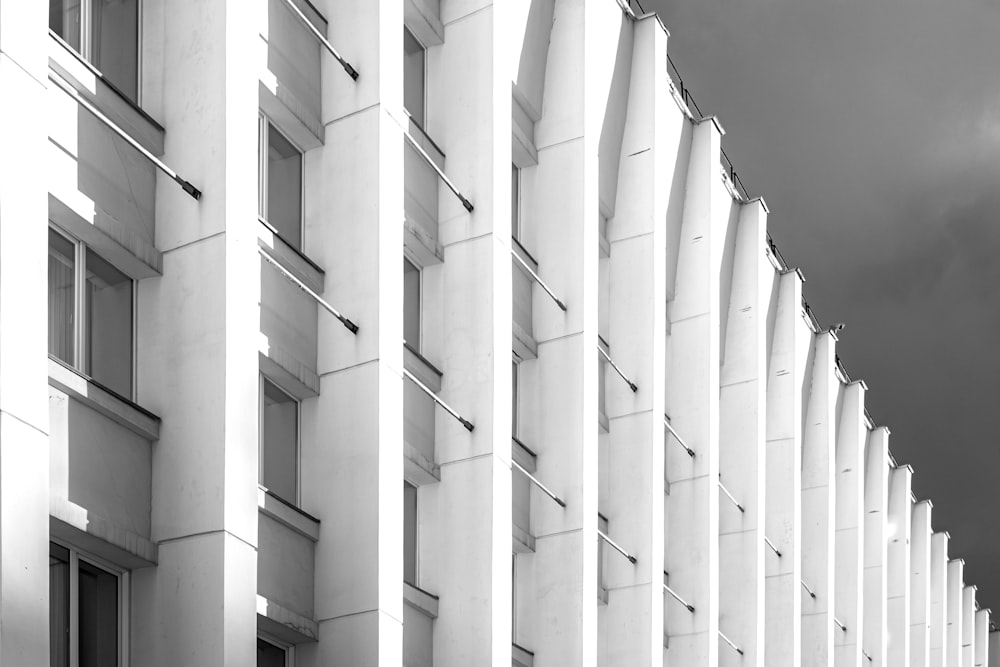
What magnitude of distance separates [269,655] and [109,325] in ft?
17.4

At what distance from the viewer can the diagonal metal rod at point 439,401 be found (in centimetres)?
2789

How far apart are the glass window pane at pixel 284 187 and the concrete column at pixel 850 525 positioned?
3070 centimetres

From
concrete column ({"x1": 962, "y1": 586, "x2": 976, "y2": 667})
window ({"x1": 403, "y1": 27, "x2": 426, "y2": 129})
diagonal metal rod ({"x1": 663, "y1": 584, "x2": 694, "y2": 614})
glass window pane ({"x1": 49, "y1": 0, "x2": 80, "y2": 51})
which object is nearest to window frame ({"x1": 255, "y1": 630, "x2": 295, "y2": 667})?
glass window pane ({"x1": 49, "y1": 0, "x2": 80, "y2": 51})

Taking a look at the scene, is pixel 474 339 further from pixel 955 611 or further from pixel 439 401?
pixel 955 611

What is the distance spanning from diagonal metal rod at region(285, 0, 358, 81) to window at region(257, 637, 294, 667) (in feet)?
28.1

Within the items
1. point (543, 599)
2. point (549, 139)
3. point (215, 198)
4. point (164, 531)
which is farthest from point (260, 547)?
point (549, 139)

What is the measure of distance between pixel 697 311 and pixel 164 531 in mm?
21832

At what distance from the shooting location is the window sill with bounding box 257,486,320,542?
24.2m

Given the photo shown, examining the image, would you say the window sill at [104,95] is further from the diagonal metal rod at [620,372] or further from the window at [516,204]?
the diagonal metal rod at [620,372]

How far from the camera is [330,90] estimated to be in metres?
27.2

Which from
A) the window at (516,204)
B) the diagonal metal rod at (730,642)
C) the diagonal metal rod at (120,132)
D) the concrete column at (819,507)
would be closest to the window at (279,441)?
the diagonal metal rod at (120,132)

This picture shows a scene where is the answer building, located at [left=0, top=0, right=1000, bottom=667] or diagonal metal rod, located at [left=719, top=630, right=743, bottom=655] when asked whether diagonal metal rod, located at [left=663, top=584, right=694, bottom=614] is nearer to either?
building, located at [left=0, top=0, right=1000, bottom=667]

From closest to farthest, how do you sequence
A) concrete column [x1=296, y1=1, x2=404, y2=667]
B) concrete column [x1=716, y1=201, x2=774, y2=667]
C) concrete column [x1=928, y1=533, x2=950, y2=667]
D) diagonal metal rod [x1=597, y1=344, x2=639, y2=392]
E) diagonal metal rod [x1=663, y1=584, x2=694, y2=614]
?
concrete column [x1=296, y1=1, x2=404, y2=667]
diagonal metal rod [x1=597, y1=344, x2=639, y2=392]
diagonal metal rod [x1=663, y1=584, x2=694, y2=614]
concrete column [x1=716, y1=201, x2=774, y2=667]
concrete column [x1=928, y1=533, x2=950, y2=667]

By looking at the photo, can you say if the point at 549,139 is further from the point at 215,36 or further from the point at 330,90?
the point at 215,36
